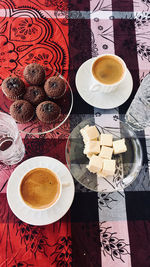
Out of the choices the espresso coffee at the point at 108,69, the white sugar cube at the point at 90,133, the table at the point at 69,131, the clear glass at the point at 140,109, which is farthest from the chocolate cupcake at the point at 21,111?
the clear glass at the point at 140,109

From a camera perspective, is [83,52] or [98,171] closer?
[98,171]

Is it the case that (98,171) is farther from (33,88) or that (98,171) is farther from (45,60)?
(45,60)

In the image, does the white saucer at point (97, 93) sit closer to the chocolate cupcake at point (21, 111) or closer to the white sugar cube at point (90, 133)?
the white sugar cube at point (90, 133)

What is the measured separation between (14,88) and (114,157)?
0.56 meters

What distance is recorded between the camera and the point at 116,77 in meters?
1.27

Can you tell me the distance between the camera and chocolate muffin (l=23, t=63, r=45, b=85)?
1191 millimetres

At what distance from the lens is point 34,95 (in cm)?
118

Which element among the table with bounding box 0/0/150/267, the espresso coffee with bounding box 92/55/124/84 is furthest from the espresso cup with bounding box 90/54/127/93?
the table with bounding box 0/0/150/267

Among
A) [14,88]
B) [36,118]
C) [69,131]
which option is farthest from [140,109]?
[14,88]

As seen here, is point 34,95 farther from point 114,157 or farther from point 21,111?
point 114,157

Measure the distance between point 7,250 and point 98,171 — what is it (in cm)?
52

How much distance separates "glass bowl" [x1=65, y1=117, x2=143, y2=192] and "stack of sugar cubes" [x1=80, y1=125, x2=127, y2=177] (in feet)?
0.09

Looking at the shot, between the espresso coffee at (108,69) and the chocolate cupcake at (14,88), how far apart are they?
14.0 inches

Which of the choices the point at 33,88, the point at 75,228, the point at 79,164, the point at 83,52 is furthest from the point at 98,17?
the point at 75,228
